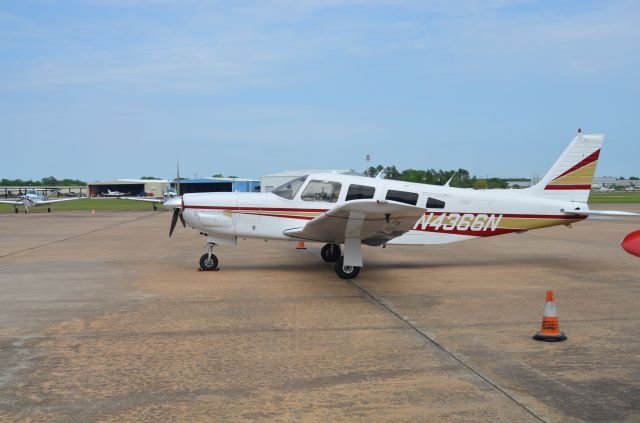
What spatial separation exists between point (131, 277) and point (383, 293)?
4.96 meters

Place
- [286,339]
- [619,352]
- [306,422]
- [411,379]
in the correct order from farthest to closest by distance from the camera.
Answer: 1. [286,339]
2. [619,352]
3. [411,379]
4. [306,422]

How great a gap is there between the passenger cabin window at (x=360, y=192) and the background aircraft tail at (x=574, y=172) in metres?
3.83

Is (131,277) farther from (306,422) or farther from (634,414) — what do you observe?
(634,414)

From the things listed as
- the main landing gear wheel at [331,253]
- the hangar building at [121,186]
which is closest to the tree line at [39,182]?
the hangar building at [121,186]

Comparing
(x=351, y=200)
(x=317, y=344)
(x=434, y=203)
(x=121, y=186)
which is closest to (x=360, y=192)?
(x=351, y=200)

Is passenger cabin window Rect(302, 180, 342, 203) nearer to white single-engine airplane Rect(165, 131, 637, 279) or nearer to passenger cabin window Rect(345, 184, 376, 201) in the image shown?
white single-engine airplane Rect(165, 131, 637, 279)

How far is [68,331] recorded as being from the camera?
7.20m

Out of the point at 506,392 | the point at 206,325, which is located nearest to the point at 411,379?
the point at 506,392

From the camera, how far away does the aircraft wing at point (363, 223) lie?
9.82 meters

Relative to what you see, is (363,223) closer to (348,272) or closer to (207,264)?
(348,272)

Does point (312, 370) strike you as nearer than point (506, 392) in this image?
No

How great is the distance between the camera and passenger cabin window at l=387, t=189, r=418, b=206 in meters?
12.0

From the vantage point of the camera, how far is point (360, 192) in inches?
472

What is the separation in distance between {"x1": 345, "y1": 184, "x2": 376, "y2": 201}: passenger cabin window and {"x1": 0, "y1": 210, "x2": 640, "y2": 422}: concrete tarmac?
1.49 meters
